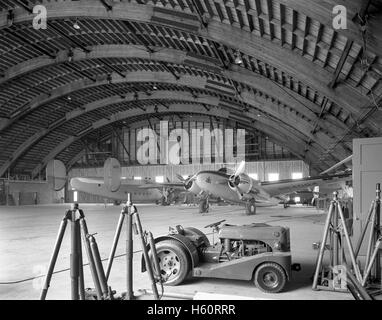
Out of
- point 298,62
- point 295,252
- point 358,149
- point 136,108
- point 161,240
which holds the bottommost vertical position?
point 295,252

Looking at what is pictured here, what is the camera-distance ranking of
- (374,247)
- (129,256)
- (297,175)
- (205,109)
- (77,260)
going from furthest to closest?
(297,175)
(205,109)
(374,247)
(129,256)
(77,260)

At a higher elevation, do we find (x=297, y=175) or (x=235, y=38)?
(x=235, y=38)

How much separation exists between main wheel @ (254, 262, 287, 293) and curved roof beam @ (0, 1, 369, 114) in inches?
480

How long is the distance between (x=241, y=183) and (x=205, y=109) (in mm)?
21030

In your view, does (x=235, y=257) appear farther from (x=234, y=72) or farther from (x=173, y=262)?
(x=234, y=72)

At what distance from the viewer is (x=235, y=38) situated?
55.5 ft

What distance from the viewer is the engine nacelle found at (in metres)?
22.1

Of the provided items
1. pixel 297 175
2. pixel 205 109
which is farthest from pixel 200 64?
pixel 297 175

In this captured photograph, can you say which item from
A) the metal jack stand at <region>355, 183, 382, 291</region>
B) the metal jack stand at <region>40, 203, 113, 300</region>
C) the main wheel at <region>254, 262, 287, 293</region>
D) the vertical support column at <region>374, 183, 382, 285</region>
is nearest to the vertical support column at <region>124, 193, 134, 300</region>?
the metal jack stand at <region>40, 203, 113, 300</region>

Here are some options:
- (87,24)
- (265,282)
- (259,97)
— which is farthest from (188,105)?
(265,282)

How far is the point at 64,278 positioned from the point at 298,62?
13.7 m

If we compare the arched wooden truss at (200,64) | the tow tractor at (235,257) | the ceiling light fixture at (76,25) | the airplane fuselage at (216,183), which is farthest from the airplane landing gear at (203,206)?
the tow tractor at (235,257)

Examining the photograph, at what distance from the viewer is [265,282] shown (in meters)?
6.09

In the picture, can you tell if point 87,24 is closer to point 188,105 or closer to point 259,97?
point 259,97
